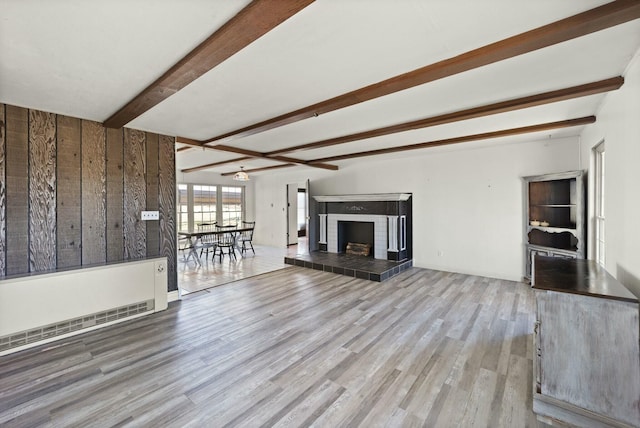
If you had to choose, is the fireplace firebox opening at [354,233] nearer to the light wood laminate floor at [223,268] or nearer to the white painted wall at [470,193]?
the white painted wall at [470,193]

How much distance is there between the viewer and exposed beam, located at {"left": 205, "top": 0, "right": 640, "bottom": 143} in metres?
1.46

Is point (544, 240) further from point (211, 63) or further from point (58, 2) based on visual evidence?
point (58, 2)

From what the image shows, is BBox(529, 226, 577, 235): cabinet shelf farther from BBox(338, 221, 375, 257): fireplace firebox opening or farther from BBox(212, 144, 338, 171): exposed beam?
BBox(212, 144, 338, 171): exposed beam

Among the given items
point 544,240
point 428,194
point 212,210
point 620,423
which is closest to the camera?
point 620,423

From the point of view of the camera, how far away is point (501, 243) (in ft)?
16.1

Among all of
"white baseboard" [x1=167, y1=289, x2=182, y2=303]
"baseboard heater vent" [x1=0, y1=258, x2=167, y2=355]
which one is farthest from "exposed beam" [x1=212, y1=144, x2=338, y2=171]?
"white baseboard" [x1=167, y1=289, x2=182, y2=303]

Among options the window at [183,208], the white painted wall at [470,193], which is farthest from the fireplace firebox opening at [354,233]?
the window at [183,208]

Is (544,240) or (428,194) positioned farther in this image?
(428,194)

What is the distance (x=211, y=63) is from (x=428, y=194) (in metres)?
4.96

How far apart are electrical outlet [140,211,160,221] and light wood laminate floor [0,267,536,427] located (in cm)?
127

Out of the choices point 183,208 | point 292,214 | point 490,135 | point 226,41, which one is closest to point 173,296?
point 226,41

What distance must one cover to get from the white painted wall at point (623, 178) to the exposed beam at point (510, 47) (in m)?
0.78

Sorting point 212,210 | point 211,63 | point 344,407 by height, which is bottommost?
point 344,407

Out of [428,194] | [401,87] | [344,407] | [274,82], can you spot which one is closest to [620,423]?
[344,407]
